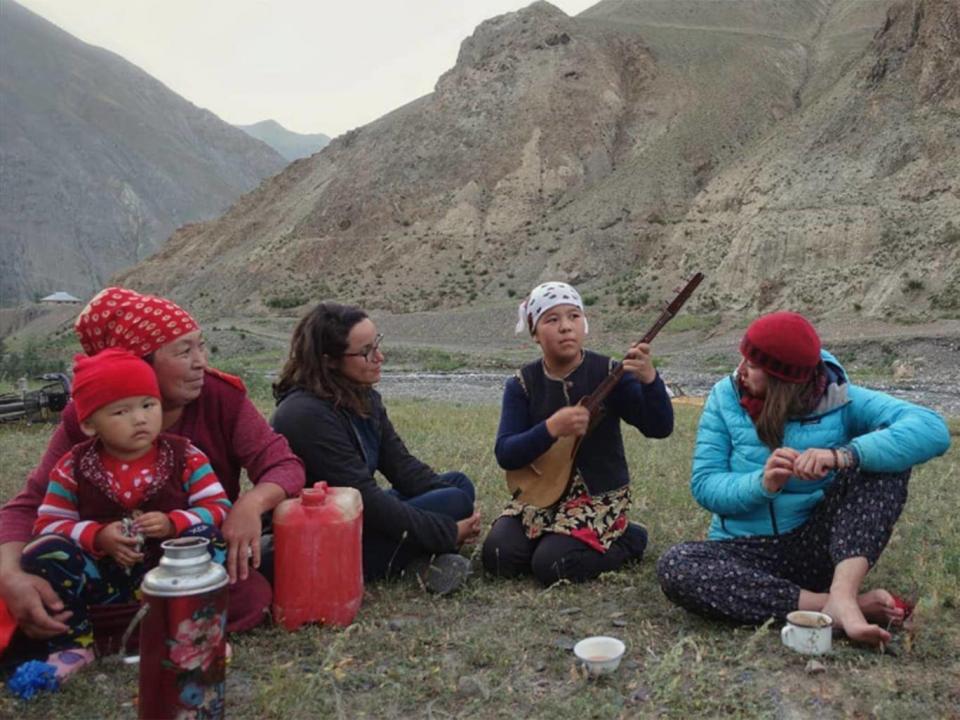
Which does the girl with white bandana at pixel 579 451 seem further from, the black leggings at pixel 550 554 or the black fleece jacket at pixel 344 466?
the black fleece jacket at pixel 344 466

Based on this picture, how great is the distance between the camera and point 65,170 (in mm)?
101812

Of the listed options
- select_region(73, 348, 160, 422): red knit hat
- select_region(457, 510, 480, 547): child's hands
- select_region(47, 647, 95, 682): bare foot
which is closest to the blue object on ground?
select_region(47, 647, 95, 682): bare foot

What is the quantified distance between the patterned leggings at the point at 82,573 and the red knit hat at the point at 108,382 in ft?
1.58

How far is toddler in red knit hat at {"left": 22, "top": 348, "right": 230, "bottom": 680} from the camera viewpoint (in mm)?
3189

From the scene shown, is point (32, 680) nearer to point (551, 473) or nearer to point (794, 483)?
point (551, 473)

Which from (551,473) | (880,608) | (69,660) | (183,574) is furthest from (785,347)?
(69,660)

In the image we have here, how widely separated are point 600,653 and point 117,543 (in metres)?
1.75

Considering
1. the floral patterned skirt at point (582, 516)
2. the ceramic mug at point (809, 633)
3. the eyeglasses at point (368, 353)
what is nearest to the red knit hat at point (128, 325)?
the eyeglasses at point (368, 353)

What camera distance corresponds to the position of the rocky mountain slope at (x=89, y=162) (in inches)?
3738

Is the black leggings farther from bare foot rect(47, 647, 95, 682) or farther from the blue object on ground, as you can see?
the blue object on ground

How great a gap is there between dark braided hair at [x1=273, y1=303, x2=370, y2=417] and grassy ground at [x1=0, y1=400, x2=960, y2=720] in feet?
3.10

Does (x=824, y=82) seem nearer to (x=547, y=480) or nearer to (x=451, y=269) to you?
(x=451, y=269)

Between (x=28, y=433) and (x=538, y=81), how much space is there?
51514mm

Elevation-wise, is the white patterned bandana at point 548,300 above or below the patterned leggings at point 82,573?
above
